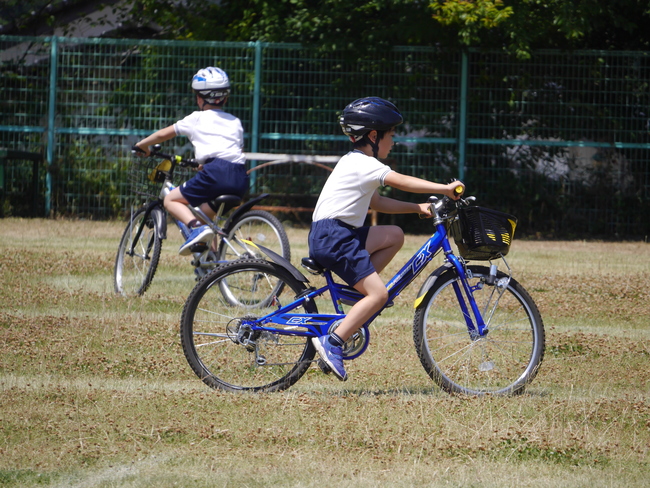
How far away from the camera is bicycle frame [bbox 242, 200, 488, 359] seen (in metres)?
5.54

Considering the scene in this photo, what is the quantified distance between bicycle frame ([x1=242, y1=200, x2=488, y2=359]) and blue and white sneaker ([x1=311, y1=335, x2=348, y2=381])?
86 millimetres

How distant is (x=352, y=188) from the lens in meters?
5.48

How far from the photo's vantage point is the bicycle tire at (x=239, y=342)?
5551 millimetres

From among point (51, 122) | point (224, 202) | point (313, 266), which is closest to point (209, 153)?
point (224, 202)

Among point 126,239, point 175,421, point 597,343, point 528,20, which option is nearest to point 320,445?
point 175,421

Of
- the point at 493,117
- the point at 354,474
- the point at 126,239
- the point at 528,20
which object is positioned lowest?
the point at 354,474

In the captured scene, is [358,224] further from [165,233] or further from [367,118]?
[165,233]

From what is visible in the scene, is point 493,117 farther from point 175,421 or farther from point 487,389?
point 175,421

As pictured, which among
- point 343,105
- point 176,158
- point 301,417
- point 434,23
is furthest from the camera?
point 343,105

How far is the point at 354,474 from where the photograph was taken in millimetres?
4309

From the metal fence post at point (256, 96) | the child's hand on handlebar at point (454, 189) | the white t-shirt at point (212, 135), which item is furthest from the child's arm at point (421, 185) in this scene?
the metal fence post at point (256, 96)

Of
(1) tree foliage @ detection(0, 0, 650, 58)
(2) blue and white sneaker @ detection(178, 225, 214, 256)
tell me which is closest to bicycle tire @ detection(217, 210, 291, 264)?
(2) blue and white sneaker @ detection(178, 225, 214, 256)

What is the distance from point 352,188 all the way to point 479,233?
735mm

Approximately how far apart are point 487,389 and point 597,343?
6.18ft
